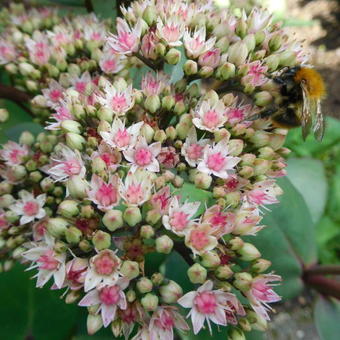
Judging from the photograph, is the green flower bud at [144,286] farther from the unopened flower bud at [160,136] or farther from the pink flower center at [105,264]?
the unopened flower bud at [160,136]

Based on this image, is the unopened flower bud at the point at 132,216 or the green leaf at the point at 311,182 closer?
the unopened flower bud at the point at 132,216

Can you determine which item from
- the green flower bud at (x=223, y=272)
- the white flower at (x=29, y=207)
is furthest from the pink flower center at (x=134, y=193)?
the white flower at (x=29, y=207)

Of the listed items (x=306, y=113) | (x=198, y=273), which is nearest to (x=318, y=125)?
(x=306, y=113)

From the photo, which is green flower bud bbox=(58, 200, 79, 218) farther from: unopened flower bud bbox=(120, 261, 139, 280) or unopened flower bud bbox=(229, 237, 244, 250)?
unopened flower bud bbox=(229, 237, 244, 250)

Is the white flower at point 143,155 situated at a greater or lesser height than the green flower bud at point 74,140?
lesser

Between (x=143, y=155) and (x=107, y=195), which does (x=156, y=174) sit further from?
(x=107, y=195)

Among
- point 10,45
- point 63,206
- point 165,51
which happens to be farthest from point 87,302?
point 10,45
